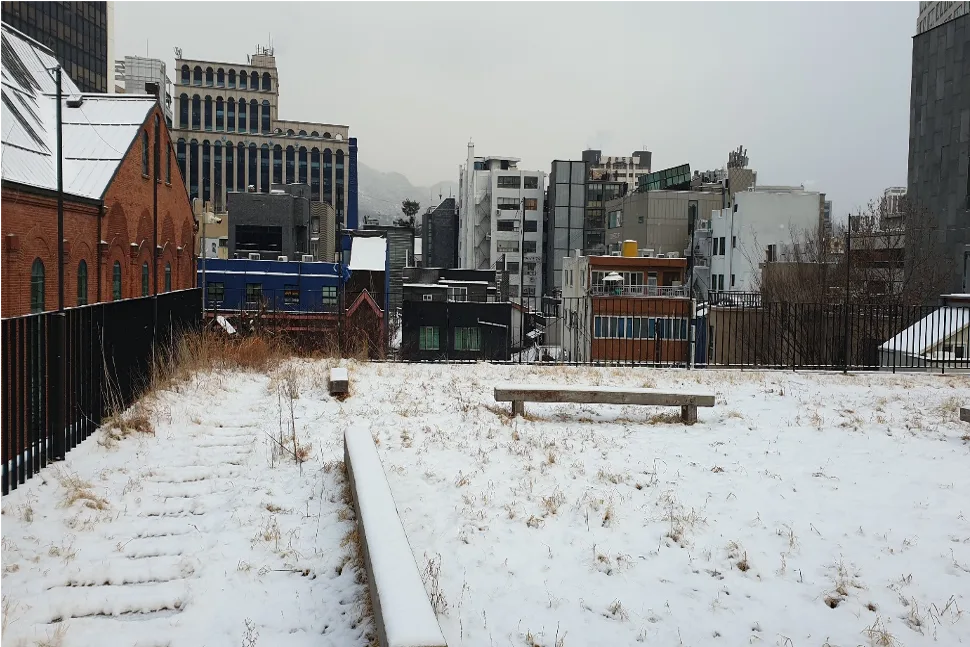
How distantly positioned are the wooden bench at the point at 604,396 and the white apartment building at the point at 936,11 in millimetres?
84415

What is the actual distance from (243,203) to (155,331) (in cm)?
5834

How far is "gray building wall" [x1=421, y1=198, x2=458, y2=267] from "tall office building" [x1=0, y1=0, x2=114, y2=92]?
1806 inches

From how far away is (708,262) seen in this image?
207 feet

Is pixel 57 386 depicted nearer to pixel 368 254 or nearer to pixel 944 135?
pixel 944 135

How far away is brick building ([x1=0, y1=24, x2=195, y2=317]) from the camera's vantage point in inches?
944

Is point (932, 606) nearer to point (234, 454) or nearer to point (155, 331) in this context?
point (234, 454)

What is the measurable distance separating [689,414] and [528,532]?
4888 millimetres

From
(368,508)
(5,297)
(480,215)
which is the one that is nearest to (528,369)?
(368,508)

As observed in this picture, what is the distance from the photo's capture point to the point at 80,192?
28.4 meters

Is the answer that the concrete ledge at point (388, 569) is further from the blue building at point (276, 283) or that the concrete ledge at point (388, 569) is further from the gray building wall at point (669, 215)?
the gray building wall at point (669, 215)

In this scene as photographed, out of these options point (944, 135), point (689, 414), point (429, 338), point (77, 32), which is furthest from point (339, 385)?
point (77, 32)

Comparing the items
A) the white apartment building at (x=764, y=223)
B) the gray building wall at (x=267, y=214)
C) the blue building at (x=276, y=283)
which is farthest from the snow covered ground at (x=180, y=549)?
the gray building wall at (x=267, y=214)

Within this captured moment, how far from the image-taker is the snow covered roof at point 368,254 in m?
55.2

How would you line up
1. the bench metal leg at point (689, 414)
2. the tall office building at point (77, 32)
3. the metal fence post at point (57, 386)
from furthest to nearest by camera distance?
the tall office building at point (77, 32) → the bench metal leg at point (689, 414) → the metal fence post at point (57, 386)
